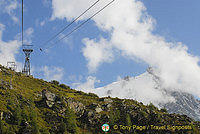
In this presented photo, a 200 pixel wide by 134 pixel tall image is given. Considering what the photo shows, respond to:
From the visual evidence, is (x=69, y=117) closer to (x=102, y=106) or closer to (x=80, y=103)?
(x=80, y=103)

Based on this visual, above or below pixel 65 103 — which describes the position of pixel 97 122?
below

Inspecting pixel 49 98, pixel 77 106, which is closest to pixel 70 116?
pixel 77 106

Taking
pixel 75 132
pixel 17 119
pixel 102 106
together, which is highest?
pixel 102 106

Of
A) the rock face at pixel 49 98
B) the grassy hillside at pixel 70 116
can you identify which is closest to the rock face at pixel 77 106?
the grassy hillside at pixel 70 116

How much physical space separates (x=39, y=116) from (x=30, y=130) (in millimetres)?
21201

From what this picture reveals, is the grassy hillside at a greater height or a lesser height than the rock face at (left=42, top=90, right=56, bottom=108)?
lesser

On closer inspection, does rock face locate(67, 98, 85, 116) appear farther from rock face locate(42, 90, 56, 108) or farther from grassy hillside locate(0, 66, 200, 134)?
rock face locate(42, 90, 56, 108)

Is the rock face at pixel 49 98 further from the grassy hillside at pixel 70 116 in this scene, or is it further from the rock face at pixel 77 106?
the rock face at pixel 77 106

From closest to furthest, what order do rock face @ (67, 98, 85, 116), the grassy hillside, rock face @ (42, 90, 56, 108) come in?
the grassy hillside → rock face @ (42, 90, 56, 108) → rock face @ (67, 98, 85, 116)

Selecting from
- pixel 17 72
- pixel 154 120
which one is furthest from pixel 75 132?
pixel 17 72

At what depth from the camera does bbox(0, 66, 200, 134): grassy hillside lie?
81.7 meters

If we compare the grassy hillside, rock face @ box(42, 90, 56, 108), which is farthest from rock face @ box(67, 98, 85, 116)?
rock face @ box(42, 90, 56, 108)

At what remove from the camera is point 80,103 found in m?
119

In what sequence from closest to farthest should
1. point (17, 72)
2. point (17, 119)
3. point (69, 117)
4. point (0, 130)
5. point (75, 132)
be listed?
1. point (0, 130)
2. point (17, 119)
3. point (75, 132)
4. point (69, 117)
5. point (17, 72)
